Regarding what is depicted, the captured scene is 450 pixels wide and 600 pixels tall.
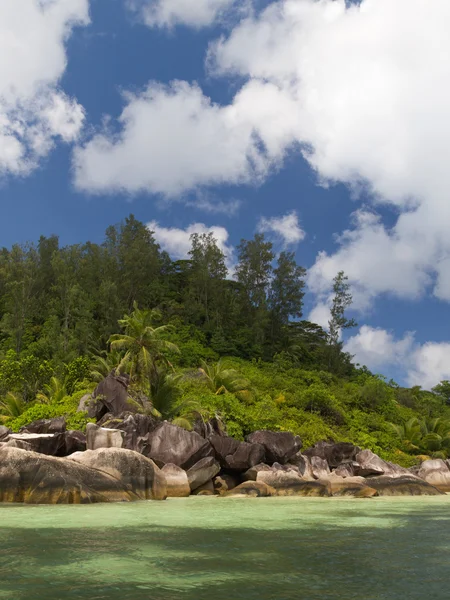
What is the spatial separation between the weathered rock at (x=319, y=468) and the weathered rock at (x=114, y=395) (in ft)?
26.1

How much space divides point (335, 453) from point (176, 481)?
873cm

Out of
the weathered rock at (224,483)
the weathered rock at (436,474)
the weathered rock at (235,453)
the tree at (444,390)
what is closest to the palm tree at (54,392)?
the weathered rock at (235,453)

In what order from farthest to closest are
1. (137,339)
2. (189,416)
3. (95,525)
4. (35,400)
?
(35,400), (137,339), (189,416), (95,525)

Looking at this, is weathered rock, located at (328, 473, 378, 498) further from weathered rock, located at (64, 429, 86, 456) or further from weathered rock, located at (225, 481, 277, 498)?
weathered rock, located at (64, 429, 86, 456)

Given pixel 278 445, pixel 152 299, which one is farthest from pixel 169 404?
pixel 152 299

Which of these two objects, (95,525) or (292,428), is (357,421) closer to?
(292,428)

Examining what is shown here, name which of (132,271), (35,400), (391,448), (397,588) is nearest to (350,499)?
(397,588)

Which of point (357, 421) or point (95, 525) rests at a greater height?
point (357, 421)

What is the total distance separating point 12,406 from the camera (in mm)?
29891

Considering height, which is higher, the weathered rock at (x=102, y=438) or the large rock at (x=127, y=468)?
the weathered rock at (x=102, y=438)

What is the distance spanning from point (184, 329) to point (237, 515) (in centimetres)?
3467

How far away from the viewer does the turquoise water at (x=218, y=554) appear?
527 cm

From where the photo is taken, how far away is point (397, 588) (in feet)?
18.0

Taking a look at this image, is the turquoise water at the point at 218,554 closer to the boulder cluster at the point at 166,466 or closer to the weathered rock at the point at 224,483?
the boulder cluster at the point at 166,466
